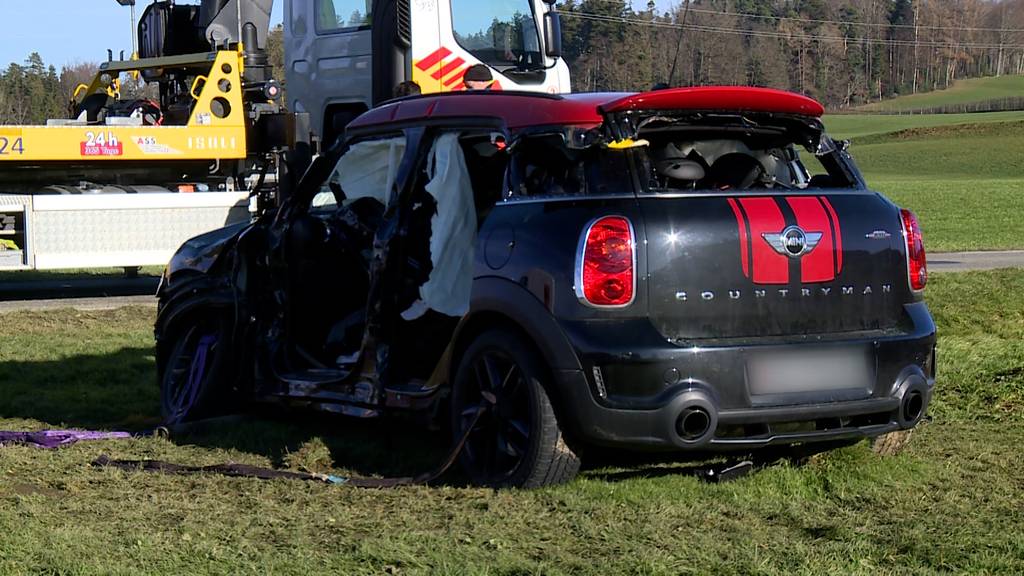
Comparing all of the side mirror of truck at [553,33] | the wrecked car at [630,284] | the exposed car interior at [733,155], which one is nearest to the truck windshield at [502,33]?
the side mirror of truck at [553,33]

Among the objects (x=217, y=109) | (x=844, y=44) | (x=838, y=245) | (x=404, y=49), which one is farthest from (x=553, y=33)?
(x=844, y=44)

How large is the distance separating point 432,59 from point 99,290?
5313 mm

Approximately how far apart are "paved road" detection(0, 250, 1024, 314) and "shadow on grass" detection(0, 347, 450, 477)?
3815 mm

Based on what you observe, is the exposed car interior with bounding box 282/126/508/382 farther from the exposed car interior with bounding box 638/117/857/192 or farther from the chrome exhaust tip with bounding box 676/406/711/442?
the chrome exhaust tip with bounding box 676/406/711/442

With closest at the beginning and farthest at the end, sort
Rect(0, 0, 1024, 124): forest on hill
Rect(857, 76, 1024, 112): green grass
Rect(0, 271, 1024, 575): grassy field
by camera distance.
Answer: Rect(0, 271, 1024, 575): grassy field
Rect(0, 0, 1024, 124): forest on hill
Rect(857, 76, 1024, 112): green grass

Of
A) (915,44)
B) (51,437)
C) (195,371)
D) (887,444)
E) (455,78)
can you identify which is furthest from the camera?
(915,44)

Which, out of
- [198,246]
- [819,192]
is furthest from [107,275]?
[819,192]

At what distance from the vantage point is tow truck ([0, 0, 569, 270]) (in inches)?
532

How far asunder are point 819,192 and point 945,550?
1.62 m

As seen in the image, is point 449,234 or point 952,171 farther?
point 952,171

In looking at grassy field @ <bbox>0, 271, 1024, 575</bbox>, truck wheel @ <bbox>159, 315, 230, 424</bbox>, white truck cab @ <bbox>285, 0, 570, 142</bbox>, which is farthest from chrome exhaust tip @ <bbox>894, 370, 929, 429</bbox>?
white truck cab @ <bbox>285, 0, 570, 142</bbox>

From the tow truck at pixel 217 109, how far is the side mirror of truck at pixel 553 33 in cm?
1

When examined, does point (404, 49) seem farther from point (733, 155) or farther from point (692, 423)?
point (692, 423)

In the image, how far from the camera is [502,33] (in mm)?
13836
